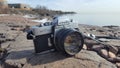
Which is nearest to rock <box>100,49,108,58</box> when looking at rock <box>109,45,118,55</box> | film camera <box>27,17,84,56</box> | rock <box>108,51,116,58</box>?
rock <box>108,51,116,58</box>

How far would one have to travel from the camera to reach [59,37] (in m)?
4.42

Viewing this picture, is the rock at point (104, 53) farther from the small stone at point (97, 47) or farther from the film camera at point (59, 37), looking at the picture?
the film camera at point (59, 37)

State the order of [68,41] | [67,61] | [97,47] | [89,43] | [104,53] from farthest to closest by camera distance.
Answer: [89,43]
[97,47]
[104,53]
[68,41]
[67,61]

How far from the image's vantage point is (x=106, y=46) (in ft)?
17.5

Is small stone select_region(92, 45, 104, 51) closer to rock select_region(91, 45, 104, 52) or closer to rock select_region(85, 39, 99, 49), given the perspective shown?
rock select_region(91, 45, 104, 52)

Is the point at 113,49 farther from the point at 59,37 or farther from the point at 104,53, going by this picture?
the point at 59,37

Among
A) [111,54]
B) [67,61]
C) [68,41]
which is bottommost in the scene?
[111,54]

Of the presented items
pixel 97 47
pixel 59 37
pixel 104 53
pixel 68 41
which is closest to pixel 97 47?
pixel 97 47

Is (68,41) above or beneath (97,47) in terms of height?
above

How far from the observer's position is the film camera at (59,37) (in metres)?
4.38

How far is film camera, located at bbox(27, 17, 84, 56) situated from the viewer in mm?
4379

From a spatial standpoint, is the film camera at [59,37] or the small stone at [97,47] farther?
the small stone at [97,47]

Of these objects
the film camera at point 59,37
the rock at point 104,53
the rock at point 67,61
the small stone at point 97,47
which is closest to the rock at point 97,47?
the small stone at point 97,47

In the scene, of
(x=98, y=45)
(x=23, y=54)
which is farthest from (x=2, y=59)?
(x=98, y=45)
